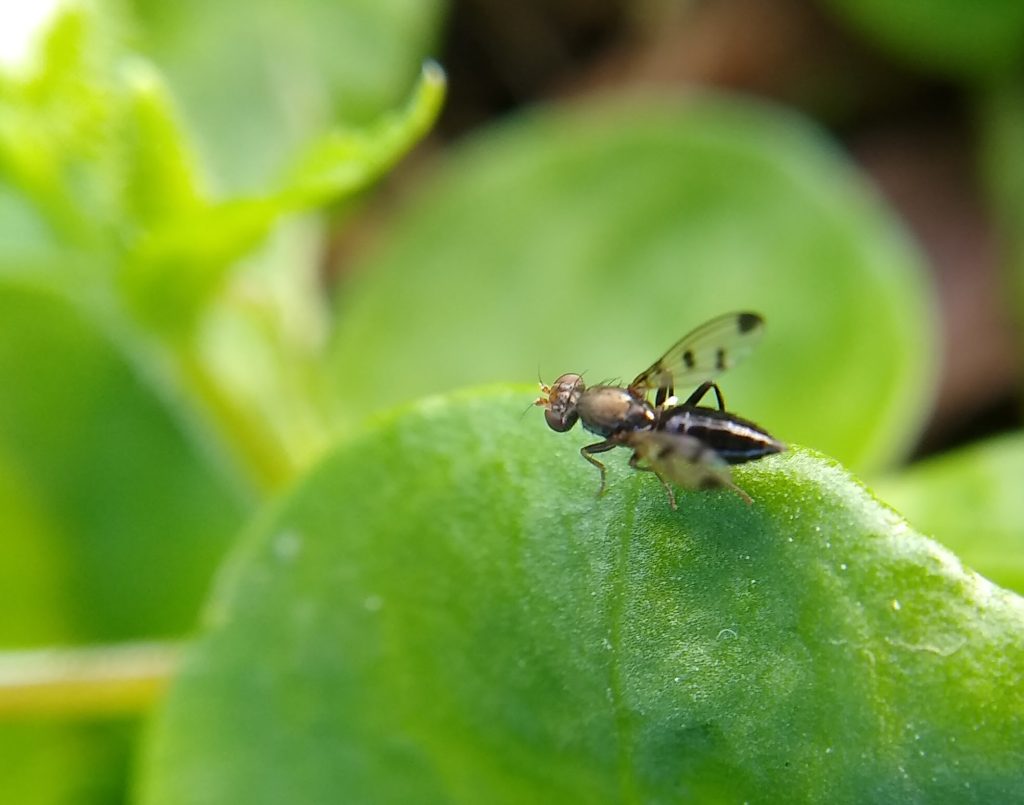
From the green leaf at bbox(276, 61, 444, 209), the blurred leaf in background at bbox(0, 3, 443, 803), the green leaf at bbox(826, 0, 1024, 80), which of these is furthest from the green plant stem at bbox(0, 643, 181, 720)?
the green leaf at bbox(826, 0, 1024, 80)

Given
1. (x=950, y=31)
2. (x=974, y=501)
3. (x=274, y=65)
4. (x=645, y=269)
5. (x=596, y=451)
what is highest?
(x=950, y=31)

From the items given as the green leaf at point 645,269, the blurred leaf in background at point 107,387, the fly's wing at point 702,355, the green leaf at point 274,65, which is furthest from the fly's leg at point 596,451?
the green leaf at point 274,65

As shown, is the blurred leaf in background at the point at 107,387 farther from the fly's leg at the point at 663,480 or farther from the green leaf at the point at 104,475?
the fly's leg at the point at 663,480

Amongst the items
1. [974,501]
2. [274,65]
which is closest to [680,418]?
[974,501]

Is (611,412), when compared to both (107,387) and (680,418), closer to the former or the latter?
(680,418)

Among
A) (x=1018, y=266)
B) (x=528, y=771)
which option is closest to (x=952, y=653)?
(x=528, y=771)

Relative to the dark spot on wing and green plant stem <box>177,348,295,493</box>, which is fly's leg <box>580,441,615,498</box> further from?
green plant stem <box>177,348,295,493</box>
